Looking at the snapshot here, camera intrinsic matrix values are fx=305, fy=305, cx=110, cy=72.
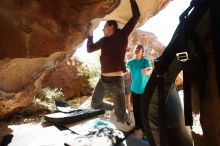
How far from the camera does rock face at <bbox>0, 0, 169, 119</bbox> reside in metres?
3.83

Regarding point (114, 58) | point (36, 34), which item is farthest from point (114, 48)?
point (36, 34)

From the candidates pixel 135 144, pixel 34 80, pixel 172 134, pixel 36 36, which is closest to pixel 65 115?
pixel 34 80

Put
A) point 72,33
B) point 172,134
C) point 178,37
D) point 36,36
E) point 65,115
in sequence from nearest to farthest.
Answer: point 178,37 → point 172,134 → point 36,36 → point 72,33 → point 65,115

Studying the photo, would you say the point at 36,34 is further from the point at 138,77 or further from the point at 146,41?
the point at 146,41

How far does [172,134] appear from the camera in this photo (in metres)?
2.13

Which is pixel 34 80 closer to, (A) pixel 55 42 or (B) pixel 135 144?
(A) pixel 55 42

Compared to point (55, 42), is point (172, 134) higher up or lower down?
lower down

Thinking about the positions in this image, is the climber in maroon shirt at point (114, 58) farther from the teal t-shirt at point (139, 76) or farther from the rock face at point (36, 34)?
the rock face at point (36, 34)

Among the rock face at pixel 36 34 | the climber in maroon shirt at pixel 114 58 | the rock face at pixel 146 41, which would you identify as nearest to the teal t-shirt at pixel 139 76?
the climber in maroon shirt at pixel 114 58

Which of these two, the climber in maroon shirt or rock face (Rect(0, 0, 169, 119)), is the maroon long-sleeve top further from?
rock face (Rect(0, 0, 169, 119))

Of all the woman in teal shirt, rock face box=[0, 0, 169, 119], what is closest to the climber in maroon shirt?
the woman in teal shirt

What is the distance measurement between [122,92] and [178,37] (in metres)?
3.34

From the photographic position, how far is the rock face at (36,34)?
383 centimetres

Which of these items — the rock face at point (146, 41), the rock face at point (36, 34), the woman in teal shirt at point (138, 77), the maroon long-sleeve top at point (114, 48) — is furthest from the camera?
the rock face at point (146, 41)
